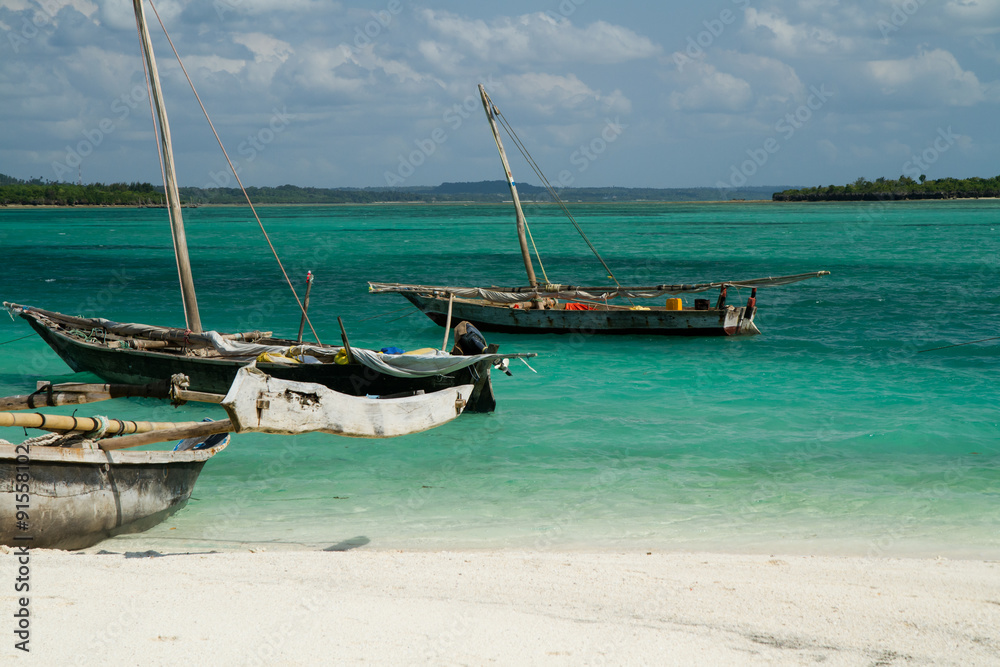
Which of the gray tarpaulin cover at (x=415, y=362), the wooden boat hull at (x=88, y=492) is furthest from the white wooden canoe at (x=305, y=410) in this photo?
the gray tarpaulin cover at (x=415, y=362)

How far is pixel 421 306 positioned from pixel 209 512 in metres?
13.6

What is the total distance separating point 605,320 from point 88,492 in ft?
50.2

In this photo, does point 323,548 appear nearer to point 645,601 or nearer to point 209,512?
point 209,512

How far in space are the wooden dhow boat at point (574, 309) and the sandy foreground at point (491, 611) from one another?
13.8 meters

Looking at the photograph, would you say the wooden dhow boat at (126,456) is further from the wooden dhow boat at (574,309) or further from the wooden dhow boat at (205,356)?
the wooden dhow boat at (574,309)

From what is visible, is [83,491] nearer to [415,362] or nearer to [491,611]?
[491,611]

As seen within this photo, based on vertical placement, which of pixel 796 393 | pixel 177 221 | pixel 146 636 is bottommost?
pixel 796 393

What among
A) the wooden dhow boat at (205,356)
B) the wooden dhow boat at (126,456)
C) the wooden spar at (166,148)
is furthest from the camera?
the wooden spar at (166,148)

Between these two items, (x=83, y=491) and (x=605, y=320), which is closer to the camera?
(x=83, y=491)

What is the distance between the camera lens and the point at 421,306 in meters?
21.8

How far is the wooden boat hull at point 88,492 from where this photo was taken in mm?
6391

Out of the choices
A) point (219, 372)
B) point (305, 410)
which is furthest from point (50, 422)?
point (219, 372)

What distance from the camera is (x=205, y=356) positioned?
1356cm

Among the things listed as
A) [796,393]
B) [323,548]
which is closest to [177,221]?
[323,548]
